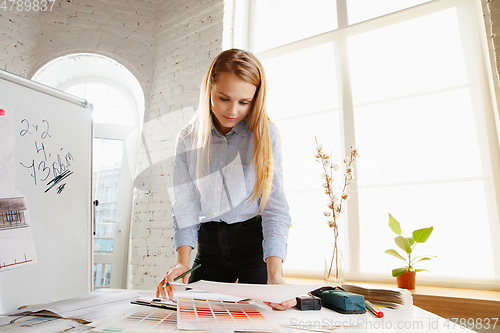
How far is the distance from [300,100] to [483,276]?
5.03 feet

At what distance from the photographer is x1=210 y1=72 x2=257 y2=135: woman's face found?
1002mm

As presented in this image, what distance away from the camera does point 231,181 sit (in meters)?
1.08

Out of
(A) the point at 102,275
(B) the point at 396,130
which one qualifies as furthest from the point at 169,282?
(A) the point at 102,275

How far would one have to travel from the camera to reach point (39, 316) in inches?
23.1

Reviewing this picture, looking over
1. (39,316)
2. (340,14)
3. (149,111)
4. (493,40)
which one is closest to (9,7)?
(149,111)

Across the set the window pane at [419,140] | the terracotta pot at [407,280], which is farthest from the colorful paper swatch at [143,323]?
the window pane at [419,140]

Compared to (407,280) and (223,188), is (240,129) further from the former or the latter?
(407,280)

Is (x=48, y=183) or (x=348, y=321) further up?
(x=48, y=183)

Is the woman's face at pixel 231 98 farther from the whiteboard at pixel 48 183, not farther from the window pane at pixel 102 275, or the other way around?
the window pane at pixel 102 275

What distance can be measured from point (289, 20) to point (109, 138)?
197 cm

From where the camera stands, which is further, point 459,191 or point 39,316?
point 459,191

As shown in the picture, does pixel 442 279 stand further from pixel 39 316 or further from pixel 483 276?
pixel 39 316

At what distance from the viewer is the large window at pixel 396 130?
168 cm

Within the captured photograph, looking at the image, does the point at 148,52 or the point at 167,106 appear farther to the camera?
the point at 148,52
